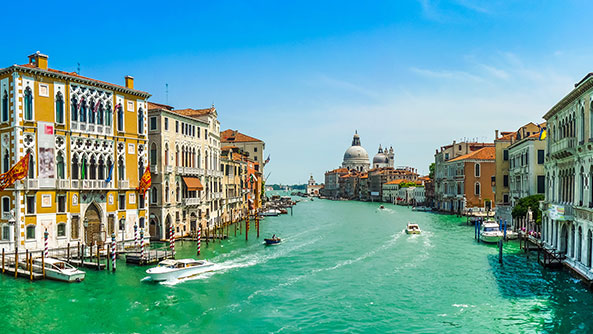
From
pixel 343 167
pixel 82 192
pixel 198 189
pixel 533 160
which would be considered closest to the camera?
pixel 82 192

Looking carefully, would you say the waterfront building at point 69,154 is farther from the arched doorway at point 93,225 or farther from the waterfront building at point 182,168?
the waterfront building at point 182,168

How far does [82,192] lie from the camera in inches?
1025

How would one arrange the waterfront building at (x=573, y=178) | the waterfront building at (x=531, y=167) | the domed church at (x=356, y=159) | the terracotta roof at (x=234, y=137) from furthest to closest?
the domed church at (x=356, y=159) < the terracotta roof at (x=234, y=137) < the waterfront building at (x=531, y=167) < the waterfront building at (x=573, y=178)

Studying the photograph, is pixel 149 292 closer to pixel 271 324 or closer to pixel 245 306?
pixel 245 306

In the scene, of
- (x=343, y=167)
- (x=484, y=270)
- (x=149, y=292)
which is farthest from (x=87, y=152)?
(x=343, y=167)

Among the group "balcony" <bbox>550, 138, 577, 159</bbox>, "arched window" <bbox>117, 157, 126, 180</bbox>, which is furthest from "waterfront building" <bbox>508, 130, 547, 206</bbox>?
"arched window" <bbox>117, 157, 126, 180</bbox>

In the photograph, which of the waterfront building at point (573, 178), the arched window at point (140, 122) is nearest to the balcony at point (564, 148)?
the waterfront building at point (573, 178)

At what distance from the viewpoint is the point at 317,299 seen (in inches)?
743

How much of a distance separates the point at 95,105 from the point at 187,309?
1418 cm

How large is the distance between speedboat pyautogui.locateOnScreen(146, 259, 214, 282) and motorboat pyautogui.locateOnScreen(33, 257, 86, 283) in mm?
2745

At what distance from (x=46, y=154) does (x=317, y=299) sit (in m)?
14.9

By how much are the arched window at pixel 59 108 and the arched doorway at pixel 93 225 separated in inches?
186

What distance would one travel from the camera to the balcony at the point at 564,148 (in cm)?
2058

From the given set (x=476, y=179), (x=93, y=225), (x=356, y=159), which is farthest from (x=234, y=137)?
(x=356, y=159)
